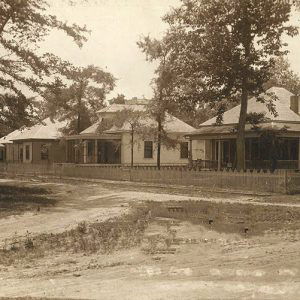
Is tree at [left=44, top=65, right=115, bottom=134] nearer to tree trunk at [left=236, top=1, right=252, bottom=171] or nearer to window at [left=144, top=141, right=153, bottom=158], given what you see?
window at [left=144, top=141, right=153, bottom=158]

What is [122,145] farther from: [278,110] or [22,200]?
[22,200]

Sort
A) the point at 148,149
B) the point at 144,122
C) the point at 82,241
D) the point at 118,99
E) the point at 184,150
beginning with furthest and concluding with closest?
1. the point at 118,99
2. the point at 184,150
3. the point at 148,149
4. the point at 144,122
5. the point at 82,241

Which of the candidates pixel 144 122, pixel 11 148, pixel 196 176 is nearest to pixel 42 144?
pixel 11 148

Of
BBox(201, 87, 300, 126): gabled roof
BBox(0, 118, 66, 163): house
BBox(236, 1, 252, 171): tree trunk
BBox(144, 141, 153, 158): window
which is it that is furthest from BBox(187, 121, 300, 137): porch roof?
BBox(0, 118, 66, 163): house

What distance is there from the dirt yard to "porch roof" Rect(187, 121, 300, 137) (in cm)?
1572

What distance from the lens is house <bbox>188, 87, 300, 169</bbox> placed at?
35.5 meters

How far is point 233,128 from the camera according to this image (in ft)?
124

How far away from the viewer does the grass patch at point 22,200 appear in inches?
758

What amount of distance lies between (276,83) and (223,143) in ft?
123

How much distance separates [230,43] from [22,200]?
16801 mm

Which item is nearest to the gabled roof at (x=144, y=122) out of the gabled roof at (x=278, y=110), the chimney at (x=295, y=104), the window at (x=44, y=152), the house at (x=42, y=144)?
the house at (x=42, y=144)

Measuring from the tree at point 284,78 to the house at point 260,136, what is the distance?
113ft

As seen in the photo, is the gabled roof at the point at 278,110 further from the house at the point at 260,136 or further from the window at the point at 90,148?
the window at the point at 90,148

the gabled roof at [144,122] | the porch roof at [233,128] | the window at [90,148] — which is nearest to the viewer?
the porch roof at [233,128]
